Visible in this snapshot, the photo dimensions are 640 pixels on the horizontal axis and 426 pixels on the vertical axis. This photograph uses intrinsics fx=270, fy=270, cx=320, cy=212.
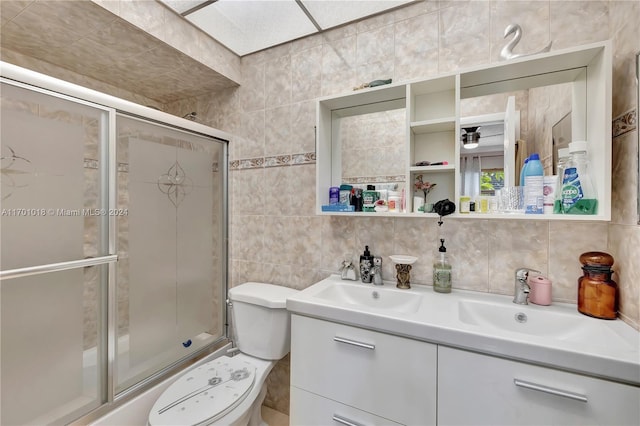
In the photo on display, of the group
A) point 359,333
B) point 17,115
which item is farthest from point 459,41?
point 17,115

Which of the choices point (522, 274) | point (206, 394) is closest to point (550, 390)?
point (522, 274)

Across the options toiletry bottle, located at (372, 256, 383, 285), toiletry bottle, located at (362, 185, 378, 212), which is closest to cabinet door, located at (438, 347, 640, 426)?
toiletry bottle, located at (372, 256, 383, 285)

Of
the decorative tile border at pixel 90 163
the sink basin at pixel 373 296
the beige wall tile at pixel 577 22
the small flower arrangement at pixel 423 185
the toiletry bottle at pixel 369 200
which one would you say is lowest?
the sink basin at pixel 373 296

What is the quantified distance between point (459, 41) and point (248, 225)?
1.49m

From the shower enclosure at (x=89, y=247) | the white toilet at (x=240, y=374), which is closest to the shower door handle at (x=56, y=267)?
the shower enclosure at (x=89, y=247)

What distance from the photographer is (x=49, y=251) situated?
1057 millimetres

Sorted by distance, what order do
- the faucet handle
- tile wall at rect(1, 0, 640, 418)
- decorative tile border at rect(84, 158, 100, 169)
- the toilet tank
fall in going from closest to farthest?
tile wall at rect(1, 0, 640, 418) < the faucet handle < decorative tile border at rect(84, 158, 100, 169) < the toilet tank

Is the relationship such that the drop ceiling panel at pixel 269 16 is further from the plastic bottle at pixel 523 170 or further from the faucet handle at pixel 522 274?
the faucet handle at pixel 522 274

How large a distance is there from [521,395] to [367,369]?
45 cm

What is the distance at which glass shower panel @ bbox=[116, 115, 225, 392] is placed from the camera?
1.29 m

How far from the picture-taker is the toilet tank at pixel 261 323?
4.53ft

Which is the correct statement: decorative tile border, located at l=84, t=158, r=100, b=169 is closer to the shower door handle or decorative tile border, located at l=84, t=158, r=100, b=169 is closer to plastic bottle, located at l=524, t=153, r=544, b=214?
the shower door handle

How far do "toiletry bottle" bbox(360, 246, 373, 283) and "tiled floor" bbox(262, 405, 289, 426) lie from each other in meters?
0.99

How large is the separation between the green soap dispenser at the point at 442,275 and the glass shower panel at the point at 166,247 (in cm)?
132
